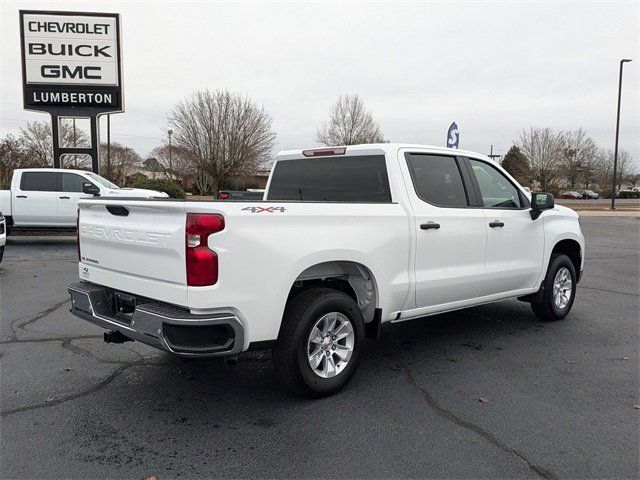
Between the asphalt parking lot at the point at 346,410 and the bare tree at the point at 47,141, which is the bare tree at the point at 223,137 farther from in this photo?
the asphalt parking lot at the point at 346,410

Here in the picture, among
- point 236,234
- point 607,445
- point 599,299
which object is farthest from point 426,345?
point 599,299

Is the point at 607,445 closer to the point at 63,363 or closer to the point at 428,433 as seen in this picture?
the point at 428,433

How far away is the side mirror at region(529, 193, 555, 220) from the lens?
5520mm

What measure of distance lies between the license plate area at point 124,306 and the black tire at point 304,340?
1.09 meters

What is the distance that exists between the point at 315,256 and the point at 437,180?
1.75 metres

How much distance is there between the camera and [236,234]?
324cm

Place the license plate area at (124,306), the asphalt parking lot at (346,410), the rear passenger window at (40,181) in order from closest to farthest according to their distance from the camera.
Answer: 1. the asphalt parking lot at (346,410)
2. the license plate area at (124,306)
3. the rear passenger window at (40,181)

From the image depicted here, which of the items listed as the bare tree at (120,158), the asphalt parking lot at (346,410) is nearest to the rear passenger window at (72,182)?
the asphalt parking lot at (346,410)

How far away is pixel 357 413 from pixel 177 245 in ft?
5.65

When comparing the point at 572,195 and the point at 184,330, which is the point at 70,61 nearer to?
the point at 184,330

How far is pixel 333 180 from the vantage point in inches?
193

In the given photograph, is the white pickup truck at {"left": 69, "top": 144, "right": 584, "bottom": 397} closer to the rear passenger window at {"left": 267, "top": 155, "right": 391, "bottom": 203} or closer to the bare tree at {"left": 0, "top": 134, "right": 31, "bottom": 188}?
the rear passenger window at {"left": 267, "top": 155, "right": 391, "bottom": 203}

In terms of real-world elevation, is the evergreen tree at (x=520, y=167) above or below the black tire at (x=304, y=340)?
above

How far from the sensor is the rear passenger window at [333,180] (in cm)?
458
